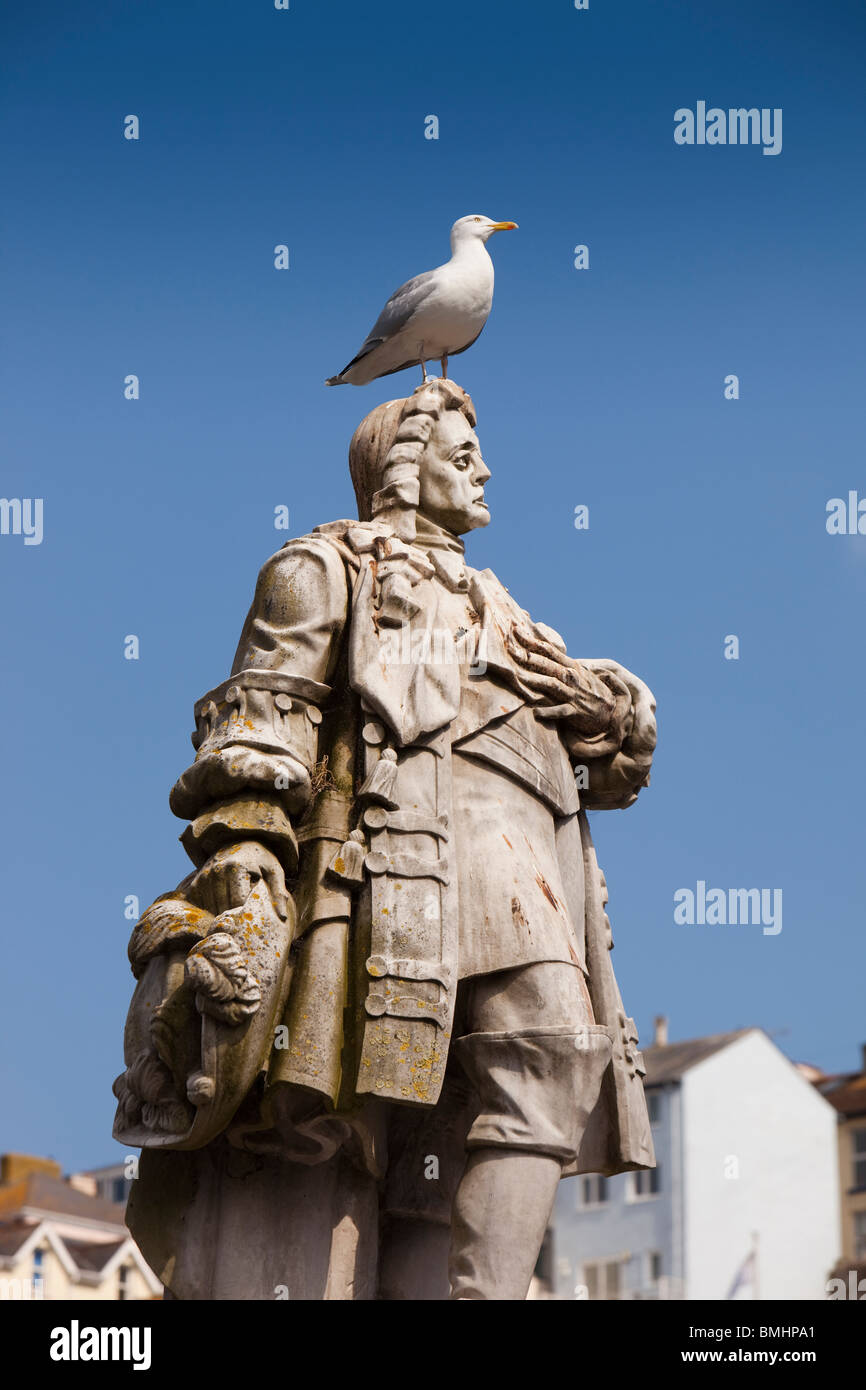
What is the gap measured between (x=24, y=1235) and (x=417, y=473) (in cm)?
3426

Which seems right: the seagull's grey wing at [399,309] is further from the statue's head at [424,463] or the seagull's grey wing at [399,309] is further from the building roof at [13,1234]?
the building roof at [13,1234]

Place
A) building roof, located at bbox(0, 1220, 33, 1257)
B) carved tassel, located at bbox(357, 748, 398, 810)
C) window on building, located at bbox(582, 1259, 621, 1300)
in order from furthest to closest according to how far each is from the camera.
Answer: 1. window on building, located at bbox(582, 1259, 621, 1300)
2. building roof, located at bbox(0, 1220, 33, 1257)
3. carved tassel, located at bbox(357, 748, 398, 810)

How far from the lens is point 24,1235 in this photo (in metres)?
41.1

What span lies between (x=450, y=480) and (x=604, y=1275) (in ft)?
149

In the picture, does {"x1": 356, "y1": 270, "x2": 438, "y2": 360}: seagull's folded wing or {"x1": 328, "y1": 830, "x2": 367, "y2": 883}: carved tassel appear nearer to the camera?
{"x1": 328, "y1": 830, "x2": 367, "y2": 883}: carved tassel

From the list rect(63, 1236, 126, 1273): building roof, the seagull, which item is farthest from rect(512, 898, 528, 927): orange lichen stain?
rect(63, 1236, 126, 1273): building roof

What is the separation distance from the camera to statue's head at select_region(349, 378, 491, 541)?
9.29 metres

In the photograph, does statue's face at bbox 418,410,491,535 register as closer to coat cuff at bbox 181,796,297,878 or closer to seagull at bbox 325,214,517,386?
seagull at bbox 325,214,517,386

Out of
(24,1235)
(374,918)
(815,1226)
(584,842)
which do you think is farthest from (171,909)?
(815,1226)

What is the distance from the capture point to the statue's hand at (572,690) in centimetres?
902

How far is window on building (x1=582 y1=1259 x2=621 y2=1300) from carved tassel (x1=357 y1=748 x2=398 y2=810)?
45.3 meters

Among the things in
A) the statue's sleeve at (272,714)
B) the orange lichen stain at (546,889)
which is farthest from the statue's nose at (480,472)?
the orange lichen stain at (546,889)

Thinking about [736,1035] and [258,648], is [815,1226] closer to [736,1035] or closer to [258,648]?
[736,1035]
